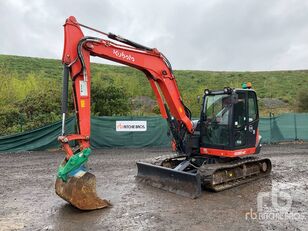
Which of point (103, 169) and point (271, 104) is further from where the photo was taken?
point (271, 104)

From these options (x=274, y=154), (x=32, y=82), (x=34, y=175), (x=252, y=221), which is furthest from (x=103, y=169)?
(x=32, y=82)

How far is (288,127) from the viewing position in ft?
66.8

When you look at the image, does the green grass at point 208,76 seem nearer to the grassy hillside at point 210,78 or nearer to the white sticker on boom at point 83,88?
the grassy hillside at point 210,78

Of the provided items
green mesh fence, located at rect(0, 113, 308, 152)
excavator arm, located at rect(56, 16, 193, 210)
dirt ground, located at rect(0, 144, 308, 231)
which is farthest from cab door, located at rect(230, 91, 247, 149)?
green mesh fence, located at rect(0, 113, 308, 152)

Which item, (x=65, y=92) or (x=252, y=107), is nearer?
(x=65, y=92)

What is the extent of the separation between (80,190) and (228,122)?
3936 mm

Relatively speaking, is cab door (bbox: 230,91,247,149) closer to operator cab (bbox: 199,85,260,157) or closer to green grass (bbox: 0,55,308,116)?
operator cab (bbox: 199,85,260,157)

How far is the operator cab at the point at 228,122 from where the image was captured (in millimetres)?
8430

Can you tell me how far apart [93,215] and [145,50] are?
158 inches

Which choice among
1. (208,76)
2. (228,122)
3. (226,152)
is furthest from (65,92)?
(208,76)

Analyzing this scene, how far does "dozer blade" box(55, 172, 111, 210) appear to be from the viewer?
641cm

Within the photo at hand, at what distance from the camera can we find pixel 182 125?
8.91m

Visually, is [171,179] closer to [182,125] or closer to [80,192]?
[182,125]

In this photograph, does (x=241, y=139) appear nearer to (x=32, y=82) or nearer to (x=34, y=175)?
(x=34, y=175)
